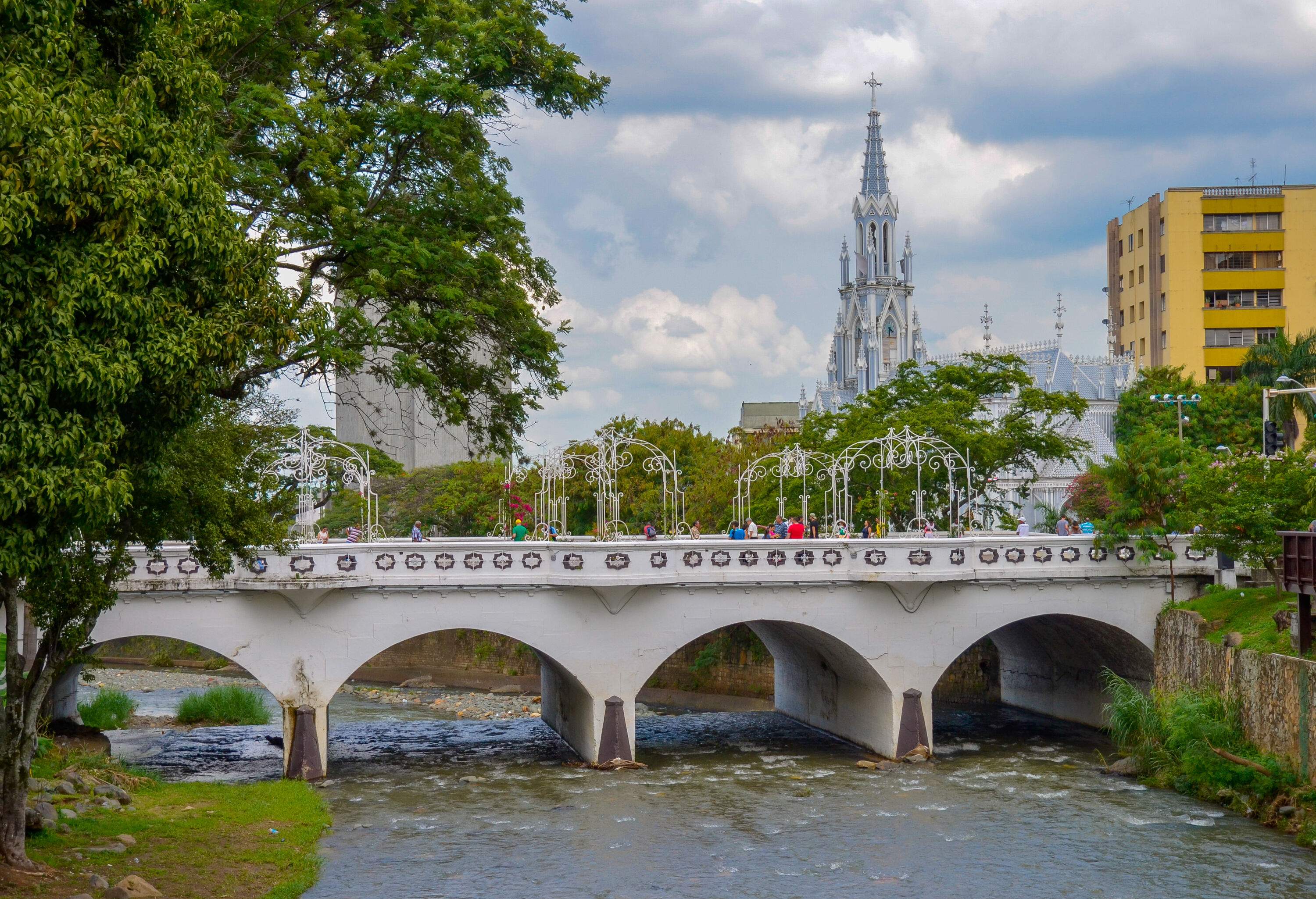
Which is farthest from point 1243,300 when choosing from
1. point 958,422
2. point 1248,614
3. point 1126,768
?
point 1126,768

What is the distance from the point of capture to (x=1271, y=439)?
32750 millimetres

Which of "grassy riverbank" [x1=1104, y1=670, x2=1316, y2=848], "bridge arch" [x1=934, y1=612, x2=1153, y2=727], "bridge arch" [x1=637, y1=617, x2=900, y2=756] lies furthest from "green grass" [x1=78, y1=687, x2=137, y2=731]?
"grassy riverbank" [x1=1104, y1=670, x2=1316, y2=848]

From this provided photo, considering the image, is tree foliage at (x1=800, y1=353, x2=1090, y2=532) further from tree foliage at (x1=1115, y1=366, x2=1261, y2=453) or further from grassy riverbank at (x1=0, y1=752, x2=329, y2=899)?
grassy riverbank at (x1=0, y1=752, x2=329, y2=899)

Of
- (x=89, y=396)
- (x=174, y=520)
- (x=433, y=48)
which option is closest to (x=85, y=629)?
(x=174, y=520)

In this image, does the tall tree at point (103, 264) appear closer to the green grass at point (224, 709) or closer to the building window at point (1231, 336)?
the green grass at point (224, 709)

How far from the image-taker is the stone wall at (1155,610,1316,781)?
2472cm

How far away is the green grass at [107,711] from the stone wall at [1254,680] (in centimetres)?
2736

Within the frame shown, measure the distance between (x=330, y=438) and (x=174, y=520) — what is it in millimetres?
14371

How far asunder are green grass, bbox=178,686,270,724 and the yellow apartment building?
155ft

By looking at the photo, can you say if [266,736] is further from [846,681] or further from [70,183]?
[70,183]

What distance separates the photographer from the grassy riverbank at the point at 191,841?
1859cm

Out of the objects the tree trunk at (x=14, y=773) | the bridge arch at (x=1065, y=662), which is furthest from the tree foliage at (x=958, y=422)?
the tree trunk at (x=14, y=773)

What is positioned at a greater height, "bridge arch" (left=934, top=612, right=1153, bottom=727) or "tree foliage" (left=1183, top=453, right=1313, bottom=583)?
"tree foliage" (left=1183, top=453, right=1313, bottom=583)

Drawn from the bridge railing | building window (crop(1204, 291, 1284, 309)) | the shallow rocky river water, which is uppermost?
building window (crop(1204, 291, 1284, 309))
